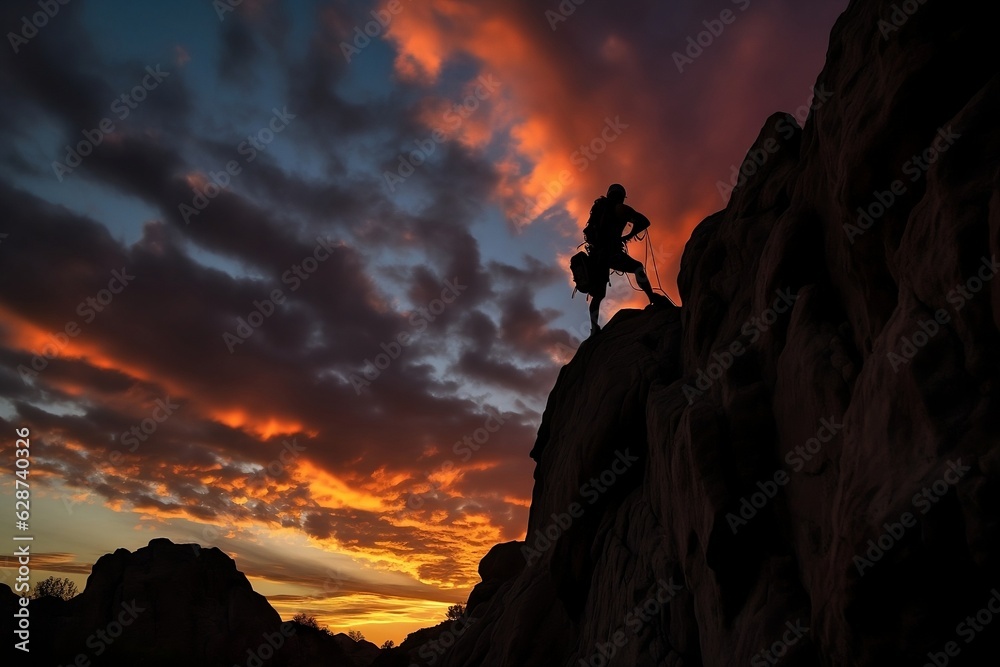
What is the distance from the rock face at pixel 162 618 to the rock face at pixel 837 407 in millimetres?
34171

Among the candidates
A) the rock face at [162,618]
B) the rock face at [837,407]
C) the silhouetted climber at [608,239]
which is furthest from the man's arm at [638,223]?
the rock face at [162,618]

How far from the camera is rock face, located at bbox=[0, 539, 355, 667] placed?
127 feet

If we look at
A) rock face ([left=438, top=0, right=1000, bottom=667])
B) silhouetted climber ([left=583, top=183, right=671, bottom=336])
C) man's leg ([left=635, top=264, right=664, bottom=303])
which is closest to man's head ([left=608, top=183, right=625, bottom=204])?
silhouetted climber ([left=583, top=183, right=671, bottom=336])

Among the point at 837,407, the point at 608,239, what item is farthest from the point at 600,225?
the point at 837,407

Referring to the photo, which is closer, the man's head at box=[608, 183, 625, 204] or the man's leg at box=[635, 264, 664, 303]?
the man's leg at box=[635, 264, 664, 303]

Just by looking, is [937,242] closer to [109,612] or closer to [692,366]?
[692,366]

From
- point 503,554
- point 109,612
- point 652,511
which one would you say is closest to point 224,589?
point 109,612

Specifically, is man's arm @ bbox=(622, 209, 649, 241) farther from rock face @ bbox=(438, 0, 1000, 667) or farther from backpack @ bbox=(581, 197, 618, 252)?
rock face @ bbox=(438, 0, 1000, 667)

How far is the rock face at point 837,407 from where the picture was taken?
5.12 meters

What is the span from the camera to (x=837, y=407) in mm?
7277

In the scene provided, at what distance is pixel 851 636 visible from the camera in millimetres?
A: 5730

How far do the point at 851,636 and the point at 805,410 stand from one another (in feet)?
9.14

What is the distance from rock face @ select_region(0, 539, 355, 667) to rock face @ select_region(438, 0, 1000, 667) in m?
34.2

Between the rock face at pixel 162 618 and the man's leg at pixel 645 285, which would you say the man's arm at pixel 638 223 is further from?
the rock face at pixel 162 618
